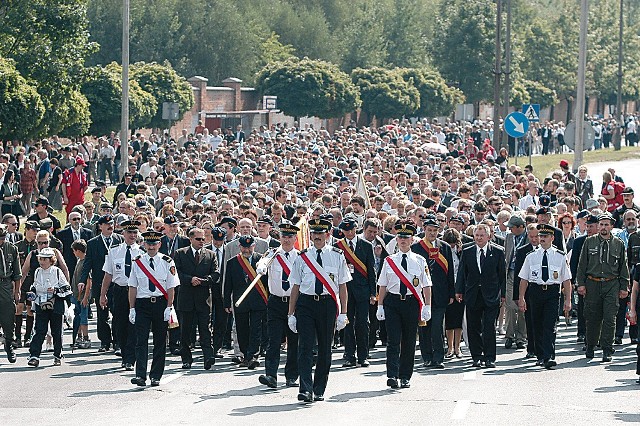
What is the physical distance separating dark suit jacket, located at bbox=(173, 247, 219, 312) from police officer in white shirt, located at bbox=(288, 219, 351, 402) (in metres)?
2.81

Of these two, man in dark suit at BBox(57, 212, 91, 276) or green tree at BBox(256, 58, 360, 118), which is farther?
green tree at BBox(256, 58, 360, 118)

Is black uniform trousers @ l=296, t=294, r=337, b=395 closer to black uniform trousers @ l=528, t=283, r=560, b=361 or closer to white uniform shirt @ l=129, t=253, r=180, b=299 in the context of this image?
white uniform shirt @ l=129, t=253, r=180, b=299

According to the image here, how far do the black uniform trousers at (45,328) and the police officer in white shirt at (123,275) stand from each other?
0.74 metres

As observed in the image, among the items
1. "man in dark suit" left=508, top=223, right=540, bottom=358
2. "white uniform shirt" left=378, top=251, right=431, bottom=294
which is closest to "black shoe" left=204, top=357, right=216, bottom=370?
"white uniform shirt" left=378, top=251, right=431, bottom=294

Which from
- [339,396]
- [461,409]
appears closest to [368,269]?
[339,396]

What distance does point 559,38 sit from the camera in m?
91.6

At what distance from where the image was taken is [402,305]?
620 inches

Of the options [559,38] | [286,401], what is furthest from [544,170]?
[286,401]

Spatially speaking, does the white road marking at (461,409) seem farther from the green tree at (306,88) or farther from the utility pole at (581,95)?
the green tree at (306,88)

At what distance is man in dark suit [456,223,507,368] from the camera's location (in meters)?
17.7

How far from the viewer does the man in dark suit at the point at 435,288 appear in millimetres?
17562

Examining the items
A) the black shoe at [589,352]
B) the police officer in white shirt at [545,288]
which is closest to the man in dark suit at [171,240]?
the police officer in white shirt at [545,288]

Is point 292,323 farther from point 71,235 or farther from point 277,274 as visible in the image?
point 71,235

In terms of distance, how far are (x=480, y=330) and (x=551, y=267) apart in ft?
4.05
